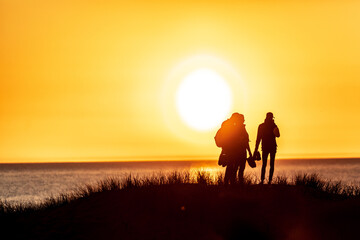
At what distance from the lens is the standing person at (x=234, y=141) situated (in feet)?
66.3

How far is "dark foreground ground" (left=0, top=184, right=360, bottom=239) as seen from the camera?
583 inches

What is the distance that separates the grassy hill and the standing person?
1.52m

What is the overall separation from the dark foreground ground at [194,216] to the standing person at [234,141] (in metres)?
2.04

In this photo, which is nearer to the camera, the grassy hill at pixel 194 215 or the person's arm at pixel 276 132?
the grassy hill at pixel 194 215

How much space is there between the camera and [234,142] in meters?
20.2

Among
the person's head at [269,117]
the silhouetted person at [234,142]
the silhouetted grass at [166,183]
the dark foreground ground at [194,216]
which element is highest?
the person's head at [269,117]

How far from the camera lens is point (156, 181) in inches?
801

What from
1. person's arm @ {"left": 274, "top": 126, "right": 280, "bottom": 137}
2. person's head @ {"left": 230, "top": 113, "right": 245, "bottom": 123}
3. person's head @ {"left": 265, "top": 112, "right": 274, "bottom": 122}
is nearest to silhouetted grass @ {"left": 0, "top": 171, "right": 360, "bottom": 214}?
person's arm @ {"left": 274, "top": 126, "right": 280, "bottom": 137}

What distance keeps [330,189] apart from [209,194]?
19.0 ft

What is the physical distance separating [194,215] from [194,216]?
64mm

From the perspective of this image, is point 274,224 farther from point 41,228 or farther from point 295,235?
point 41,228

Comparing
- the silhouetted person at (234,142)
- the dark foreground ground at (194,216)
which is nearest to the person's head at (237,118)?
the silhouetted person at (234,142)

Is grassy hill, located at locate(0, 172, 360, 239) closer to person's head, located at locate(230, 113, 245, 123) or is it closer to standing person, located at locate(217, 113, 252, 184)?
standing person, located at locate(217, 113, 252, 184)

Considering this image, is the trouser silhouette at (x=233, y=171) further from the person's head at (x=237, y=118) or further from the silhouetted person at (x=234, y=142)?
the person's head at (x=237, y=118)
